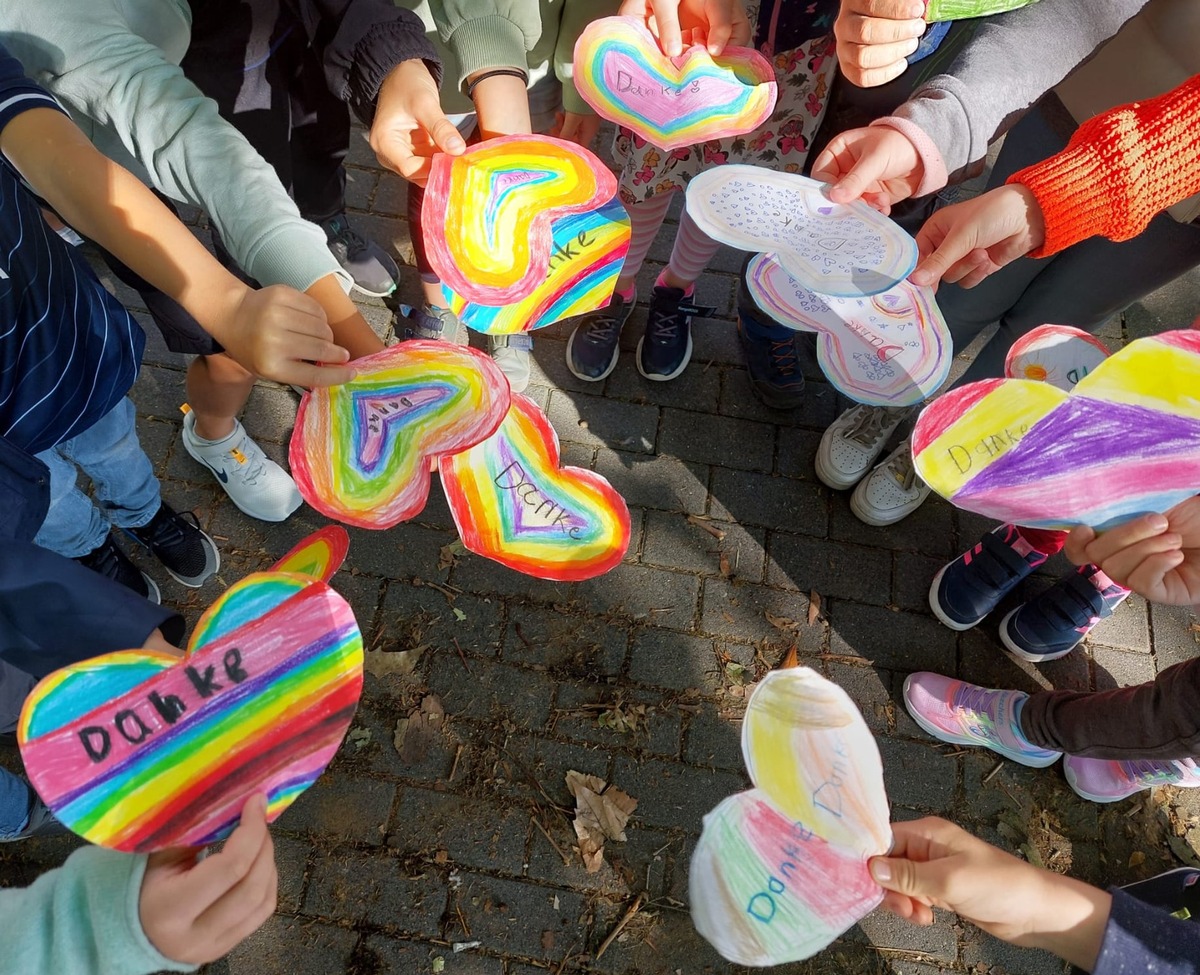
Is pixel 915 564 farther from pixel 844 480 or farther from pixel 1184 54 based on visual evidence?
pixel 1184 54

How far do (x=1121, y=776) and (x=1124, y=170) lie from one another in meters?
1.50

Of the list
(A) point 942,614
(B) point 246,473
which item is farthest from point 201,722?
(A) point 942,614

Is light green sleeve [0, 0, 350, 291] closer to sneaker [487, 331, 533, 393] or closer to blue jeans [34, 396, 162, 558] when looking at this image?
blue jeans [34, 396, 162, 558]

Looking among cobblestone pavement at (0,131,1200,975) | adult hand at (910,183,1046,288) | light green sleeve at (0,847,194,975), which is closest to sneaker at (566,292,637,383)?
cobblestone pavement at (0,131,1200,975)

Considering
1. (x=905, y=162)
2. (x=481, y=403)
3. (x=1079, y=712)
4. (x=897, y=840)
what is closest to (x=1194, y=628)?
(x=1079, y=712)

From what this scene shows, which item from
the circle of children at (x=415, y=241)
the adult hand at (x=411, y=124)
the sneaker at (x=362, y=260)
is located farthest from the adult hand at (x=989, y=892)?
the sneaker at (x=362, y=260)

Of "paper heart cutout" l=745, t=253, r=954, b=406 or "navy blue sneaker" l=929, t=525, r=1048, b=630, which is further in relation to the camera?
"navy blue sneaker" l=929, t=525, r=1048, b=630

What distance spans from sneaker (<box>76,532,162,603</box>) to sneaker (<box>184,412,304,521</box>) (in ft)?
1.03

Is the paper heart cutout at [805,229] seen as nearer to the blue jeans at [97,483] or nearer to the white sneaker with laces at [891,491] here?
the white sneaker with laces at [891,491]

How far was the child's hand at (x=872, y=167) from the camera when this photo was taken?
5.49ft

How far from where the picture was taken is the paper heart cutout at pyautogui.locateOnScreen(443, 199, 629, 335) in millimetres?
1811

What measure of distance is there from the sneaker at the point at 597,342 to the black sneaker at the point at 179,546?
1.21 m

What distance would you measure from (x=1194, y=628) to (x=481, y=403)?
2209 millimetres

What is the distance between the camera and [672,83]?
1.87 m
